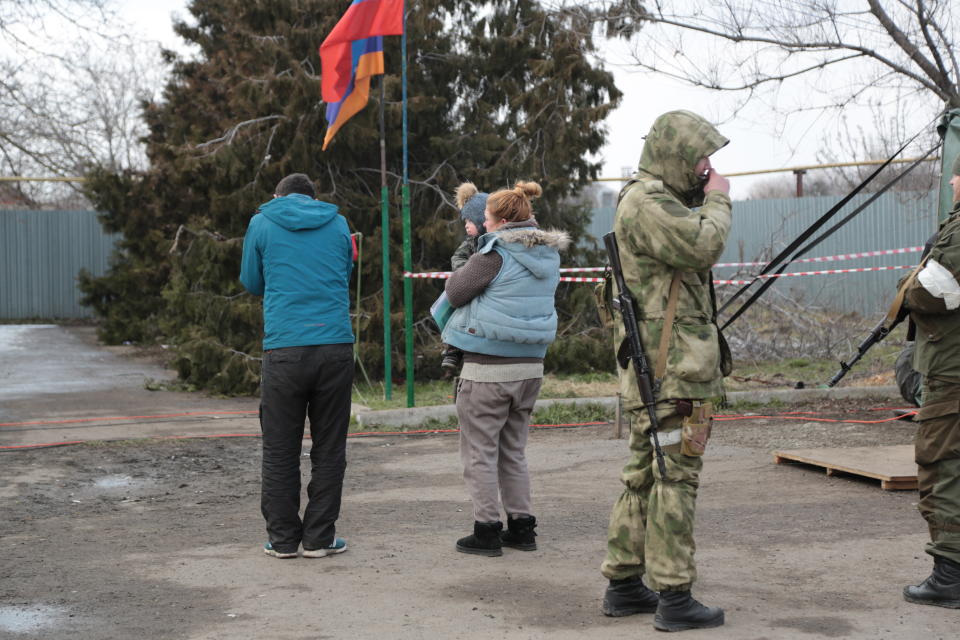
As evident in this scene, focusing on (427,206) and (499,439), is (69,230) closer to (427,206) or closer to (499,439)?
(427,206)

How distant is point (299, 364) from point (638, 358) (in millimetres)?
1963

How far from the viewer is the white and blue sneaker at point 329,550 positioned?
17.4 feet

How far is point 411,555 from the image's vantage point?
5320 millimetres

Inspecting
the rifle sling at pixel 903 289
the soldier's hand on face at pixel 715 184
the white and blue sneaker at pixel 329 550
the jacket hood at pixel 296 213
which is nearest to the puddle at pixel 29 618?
the white and blue sneaker at pixel 329 550

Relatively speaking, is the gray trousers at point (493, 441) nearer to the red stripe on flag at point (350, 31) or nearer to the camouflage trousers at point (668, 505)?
the camouflage trousers at point (668, 505)

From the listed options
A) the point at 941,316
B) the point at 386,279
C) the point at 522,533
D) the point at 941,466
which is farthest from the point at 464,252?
the point at 386,279

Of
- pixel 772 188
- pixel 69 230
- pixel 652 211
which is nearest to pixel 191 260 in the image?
pixel 652 211

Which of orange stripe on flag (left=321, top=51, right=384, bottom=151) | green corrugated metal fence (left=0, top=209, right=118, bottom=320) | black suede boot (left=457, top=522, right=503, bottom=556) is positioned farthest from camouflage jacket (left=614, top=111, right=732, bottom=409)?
green corrugated metal fence (left=0, top=209, right=118, bottom=320)

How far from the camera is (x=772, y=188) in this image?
26.8m

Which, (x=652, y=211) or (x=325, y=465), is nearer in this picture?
(x=652, y=211)

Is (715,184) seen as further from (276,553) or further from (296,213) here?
(276,553)

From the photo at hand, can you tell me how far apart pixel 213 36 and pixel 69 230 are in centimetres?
791

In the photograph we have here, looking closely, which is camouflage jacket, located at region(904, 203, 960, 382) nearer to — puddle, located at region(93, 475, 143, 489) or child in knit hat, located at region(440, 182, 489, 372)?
child in knit hat, located at region(440, 182, 489, 372)

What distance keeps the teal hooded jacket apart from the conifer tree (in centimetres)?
652
